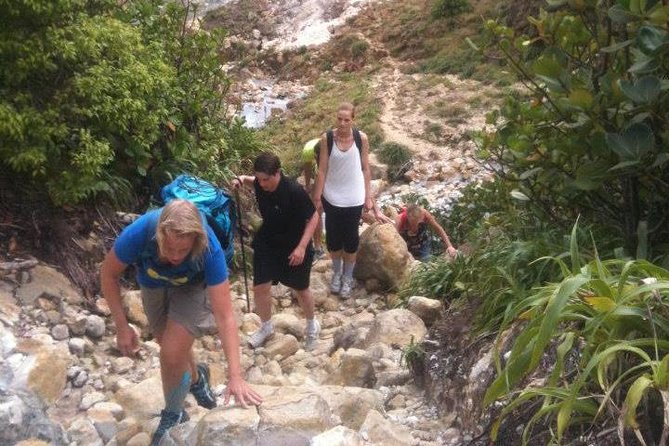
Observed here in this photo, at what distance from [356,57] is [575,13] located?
69.2 feet

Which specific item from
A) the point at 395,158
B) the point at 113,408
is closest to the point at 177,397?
the point at 113,408

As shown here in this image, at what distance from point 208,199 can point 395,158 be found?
12.6 m

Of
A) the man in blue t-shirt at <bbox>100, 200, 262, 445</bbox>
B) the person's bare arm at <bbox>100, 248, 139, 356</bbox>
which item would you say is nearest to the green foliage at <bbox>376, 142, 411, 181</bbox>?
the man in blue t-shirt at <bbox>100, 200, 262, 445</bbox>

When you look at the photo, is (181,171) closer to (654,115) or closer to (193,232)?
(193,232)

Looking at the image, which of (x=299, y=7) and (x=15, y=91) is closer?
(x=15, y=91)

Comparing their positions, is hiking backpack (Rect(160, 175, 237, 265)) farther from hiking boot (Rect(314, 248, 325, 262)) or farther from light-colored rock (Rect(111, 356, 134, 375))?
hiking boot (Rect(314, 248, 325, 262))

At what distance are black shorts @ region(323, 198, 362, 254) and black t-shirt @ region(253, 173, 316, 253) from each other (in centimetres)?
113

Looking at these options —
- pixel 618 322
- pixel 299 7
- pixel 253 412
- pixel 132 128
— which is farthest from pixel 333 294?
pixel 299 7

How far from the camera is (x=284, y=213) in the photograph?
536 cm

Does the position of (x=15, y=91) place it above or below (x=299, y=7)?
above

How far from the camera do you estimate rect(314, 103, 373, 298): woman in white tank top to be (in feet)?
20.8

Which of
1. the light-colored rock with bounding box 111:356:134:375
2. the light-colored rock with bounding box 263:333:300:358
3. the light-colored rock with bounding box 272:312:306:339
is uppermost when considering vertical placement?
the light-colored rock with bounding box 111:356:134:375

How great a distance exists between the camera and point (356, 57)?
80.2 feet

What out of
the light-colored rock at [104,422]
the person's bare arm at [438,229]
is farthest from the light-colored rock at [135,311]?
the person's bare arm at [438,229]
